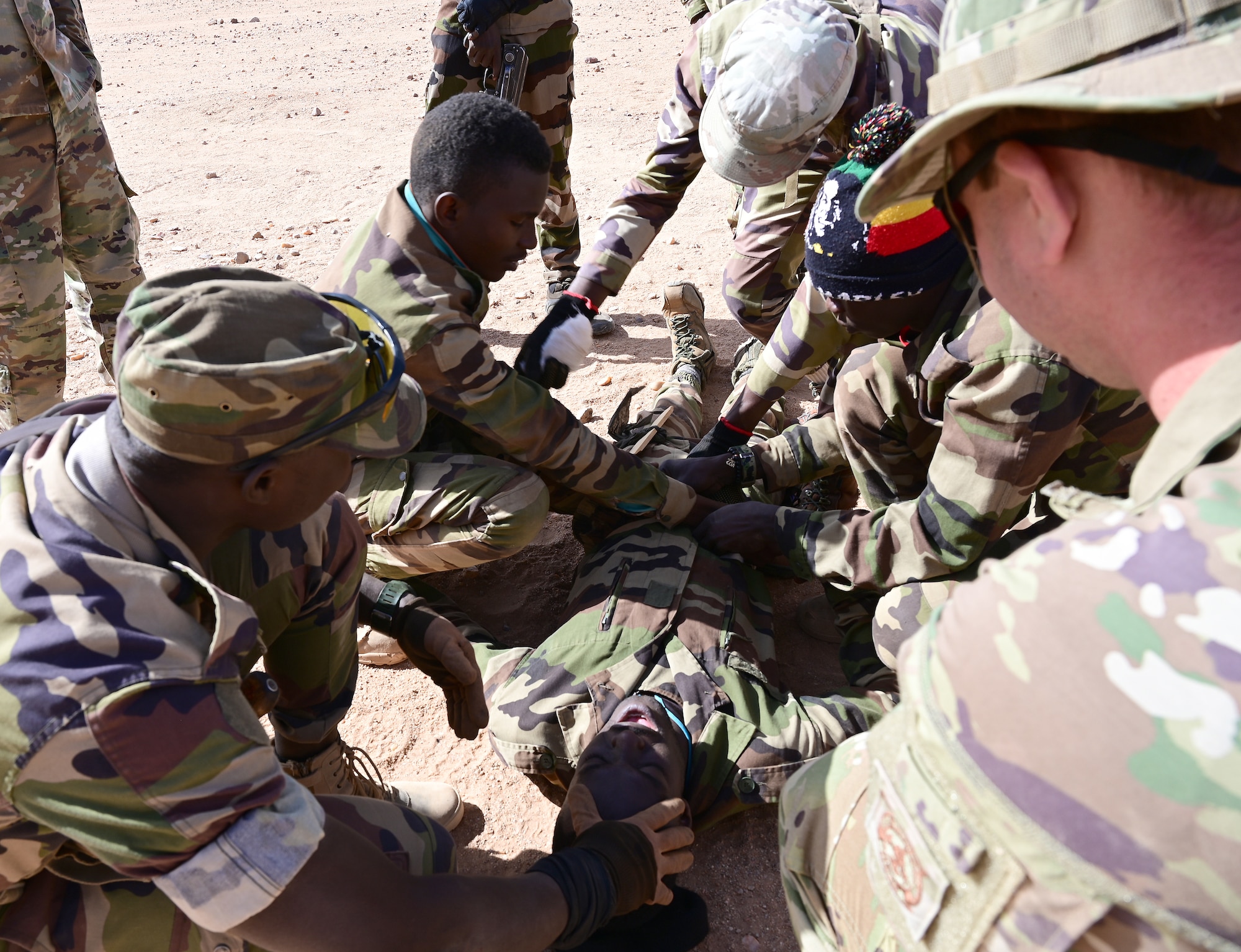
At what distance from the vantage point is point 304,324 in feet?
5.13

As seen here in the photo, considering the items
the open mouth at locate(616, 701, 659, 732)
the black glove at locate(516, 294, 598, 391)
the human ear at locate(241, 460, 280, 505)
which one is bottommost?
the open mouth at locate(616, 701, 659, 732)

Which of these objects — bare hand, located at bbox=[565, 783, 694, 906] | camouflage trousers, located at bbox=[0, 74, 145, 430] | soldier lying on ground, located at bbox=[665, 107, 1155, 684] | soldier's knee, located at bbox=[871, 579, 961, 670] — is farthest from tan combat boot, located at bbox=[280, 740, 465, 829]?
camouflage trousers, located at bbox=[0, 74, 145, 430]

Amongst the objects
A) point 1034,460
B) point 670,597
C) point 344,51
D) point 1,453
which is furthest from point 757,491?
point 344,51

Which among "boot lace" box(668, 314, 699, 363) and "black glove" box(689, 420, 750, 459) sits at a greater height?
"boot lace" box(668, 314, 699, 363)

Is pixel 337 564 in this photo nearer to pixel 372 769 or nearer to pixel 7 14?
pixel 372 769

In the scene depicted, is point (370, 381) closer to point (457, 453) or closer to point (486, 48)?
point (457, 453)

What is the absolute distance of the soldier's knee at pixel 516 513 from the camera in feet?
10.3

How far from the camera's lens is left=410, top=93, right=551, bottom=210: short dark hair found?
295 centimetres

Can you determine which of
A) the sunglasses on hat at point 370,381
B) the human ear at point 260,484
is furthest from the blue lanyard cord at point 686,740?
the human ear at point 260,484

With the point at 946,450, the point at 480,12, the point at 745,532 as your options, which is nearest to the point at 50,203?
the point at 480,12

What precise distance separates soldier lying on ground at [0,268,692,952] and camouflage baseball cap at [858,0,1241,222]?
103 cm

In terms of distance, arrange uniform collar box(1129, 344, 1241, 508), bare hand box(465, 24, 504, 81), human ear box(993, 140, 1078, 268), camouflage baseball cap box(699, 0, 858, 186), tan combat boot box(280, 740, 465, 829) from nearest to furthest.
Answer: uniform collar box(1129, 344, 1241, 508), human ear box(993, 140, 1078, 268), tan combat boot box(280, 740, 465, 829), camouflage baseball cap box(699, 0, 858, 186), bare hand box(465, 24, 504, 81)

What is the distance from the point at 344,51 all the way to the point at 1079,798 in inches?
532

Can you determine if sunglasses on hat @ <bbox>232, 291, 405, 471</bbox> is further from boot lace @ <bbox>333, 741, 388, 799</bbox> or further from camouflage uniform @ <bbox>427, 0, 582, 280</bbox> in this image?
camouflage uniform @ <bbox>427, 0, 582, 280</bbox>
